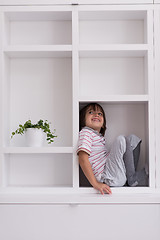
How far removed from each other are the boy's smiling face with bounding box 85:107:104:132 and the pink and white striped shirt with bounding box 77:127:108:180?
0.10 feet

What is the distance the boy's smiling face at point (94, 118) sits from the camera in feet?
6.05

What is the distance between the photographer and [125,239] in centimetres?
155

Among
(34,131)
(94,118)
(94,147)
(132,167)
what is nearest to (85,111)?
(94,118)

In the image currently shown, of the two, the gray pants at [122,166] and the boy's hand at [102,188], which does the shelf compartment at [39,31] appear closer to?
the gray pants at [122,166]

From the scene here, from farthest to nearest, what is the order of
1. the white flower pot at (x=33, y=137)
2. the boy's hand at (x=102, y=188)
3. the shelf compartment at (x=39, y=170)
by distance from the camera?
the shelf compartment at (x=39, y=170)
the white flower pot at (x=33, y=137)
the boy's hand at (x=102, y=188)

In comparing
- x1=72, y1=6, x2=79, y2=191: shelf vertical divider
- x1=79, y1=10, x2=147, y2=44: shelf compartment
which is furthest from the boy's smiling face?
x1=79, y1=10, x2=147, y2=44: shelf compartment

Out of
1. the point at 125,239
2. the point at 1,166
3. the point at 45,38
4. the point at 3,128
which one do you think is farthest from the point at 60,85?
the point at 125,239

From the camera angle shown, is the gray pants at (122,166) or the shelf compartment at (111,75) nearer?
the gray pants at (122,166)

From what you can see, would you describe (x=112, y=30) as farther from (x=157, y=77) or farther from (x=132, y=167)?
(x=132, y=167)

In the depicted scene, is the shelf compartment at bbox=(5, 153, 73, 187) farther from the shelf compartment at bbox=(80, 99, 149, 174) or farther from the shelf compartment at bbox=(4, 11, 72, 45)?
the shelf compartment at bbox=(4, 11, 72, 45)

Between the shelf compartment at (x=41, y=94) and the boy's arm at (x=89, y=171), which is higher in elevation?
the shelf compartment at (x=41, y=94)

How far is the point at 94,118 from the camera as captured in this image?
184cm

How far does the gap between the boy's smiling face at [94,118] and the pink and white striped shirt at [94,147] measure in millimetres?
30

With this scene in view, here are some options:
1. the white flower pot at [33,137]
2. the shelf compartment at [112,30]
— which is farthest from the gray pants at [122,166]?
the shelf compartment at [112,30]
